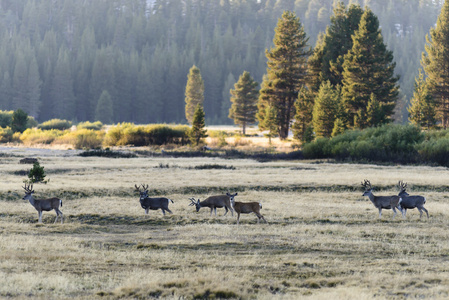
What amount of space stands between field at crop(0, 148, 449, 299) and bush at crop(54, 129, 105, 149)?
1541 inches

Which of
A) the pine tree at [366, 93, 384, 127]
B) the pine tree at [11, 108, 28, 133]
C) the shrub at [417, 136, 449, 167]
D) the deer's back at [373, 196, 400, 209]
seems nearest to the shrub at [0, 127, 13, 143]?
the pine tree at [11, 108, 28, 133]

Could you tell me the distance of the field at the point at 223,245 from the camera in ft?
41.4

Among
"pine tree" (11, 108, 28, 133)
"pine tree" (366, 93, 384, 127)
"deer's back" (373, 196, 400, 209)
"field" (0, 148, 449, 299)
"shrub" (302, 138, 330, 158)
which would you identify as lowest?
"field" (0, 148, 449, 299)

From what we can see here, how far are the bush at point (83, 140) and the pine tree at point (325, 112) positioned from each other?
26.1m

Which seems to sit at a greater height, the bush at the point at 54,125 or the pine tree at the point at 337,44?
the pine tree at the point at 337,44

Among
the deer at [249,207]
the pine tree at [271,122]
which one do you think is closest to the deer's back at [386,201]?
the deer at [249,207]

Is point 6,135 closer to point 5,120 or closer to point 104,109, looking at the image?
point 5,120

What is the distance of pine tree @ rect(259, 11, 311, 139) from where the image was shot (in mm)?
83750

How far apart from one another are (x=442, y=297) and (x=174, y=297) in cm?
529

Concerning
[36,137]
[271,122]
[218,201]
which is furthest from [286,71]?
[218,201]

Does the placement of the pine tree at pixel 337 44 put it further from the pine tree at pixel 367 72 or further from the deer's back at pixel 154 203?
the deer's back at pixel 154 203

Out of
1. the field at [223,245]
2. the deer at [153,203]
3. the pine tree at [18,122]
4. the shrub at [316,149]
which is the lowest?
the field at [223,245]

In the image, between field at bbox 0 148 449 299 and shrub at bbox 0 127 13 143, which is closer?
field at bbox 0 148 449 299

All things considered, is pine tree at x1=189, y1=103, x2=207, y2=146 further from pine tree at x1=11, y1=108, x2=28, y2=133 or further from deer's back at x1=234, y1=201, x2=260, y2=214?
deer's back at x1=234, y1=201, x2=260, y2=214
